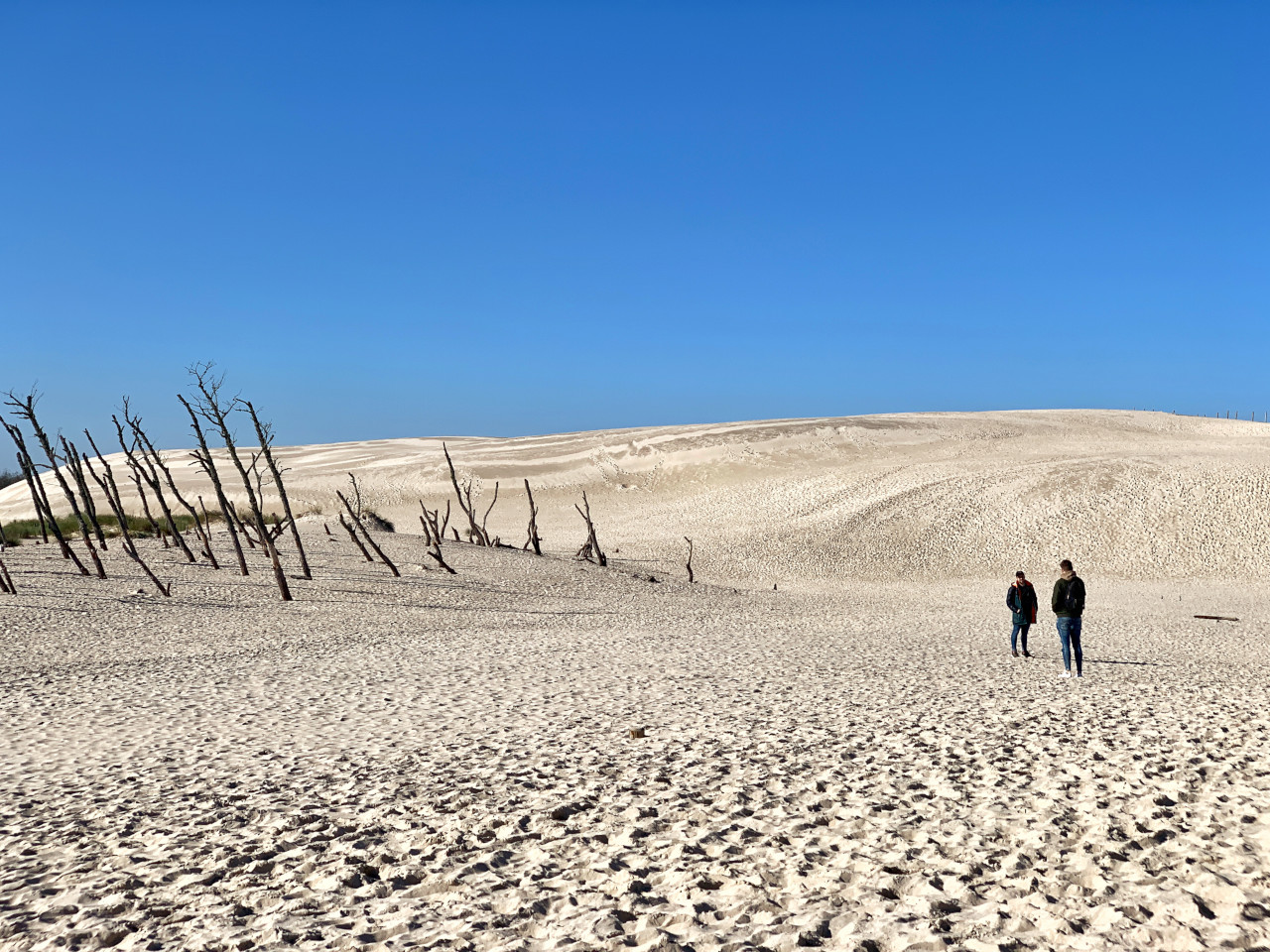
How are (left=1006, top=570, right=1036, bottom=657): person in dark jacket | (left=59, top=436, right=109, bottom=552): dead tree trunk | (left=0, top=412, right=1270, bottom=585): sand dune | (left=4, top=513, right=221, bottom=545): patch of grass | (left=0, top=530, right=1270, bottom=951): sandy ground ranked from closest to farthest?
(left=0, top=530, right=1270, bottom=951): sandy ground
(left=1006, top=570, right=1036, bottom=657): person in dark jacket
(left=59, top=436, right=109, bottom=552): dead tree trunk
(left=0, top=412, right=1270, bottom=585): sand dune
(left=4, top=513, right=221, bottom=545): patch of grass

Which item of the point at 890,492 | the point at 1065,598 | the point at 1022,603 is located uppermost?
the point at 890,492

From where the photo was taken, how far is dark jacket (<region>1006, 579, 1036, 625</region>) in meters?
16.5

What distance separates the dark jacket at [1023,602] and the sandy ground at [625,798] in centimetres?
105

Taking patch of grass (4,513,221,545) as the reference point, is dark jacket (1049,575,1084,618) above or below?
below

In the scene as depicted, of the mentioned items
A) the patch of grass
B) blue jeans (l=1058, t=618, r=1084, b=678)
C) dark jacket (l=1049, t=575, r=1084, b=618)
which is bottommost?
blue jeans (l=1058, t=618, r=1084, b=678)

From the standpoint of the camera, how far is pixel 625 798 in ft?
25.2

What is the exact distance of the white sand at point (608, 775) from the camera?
5547 mm

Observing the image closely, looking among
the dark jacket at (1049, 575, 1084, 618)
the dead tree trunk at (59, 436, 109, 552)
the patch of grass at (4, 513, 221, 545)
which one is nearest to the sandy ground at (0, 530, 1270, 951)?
the dark jacket at (1049, 575, 1084, 618)

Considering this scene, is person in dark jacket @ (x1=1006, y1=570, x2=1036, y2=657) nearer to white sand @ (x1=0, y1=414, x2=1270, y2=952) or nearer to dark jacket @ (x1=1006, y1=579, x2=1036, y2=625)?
dark jacket @ (x1=1006, y1=579, x2=1036, y2=625)

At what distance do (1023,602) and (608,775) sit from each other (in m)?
11.1

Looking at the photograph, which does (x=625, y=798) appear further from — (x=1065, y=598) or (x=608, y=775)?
(x=1065, y=598)

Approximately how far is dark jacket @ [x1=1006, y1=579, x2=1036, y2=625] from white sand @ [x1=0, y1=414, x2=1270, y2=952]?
1.12 m

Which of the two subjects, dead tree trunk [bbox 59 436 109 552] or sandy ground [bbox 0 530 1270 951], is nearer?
sandy ground [bbox 0 530 1270 951]

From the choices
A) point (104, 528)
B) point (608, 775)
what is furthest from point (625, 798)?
point (104, 528)
